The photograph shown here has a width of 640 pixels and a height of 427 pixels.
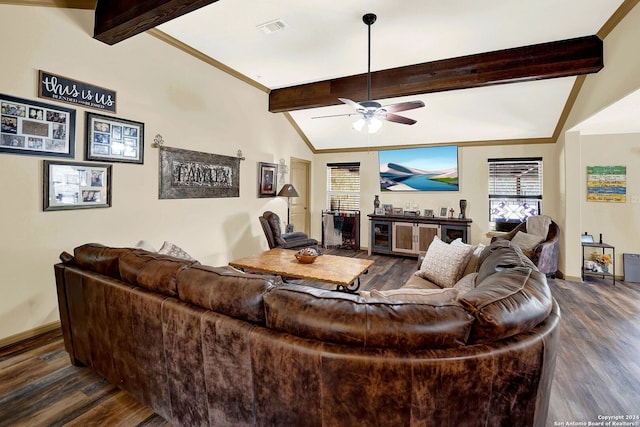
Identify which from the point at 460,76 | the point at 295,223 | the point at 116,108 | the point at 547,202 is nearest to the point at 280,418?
the point at 116,108

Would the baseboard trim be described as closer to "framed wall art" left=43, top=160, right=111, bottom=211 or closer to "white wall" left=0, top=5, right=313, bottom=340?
"white wall" left=0, top=5, right=313, bottom=340

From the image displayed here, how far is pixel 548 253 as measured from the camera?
4.18 m

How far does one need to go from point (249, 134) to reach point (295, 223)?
246 cm

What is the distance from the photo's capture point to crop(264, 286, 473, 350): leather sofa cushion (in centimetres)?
102

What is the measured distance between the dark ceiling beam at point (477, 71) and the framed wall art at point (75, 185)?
130 inches

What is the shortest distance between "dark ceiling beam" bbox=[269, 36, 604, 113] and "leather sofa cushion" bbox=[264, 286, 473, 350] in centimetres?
370

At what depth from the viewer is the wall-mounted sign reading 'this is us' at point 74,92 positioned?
2.60 metres

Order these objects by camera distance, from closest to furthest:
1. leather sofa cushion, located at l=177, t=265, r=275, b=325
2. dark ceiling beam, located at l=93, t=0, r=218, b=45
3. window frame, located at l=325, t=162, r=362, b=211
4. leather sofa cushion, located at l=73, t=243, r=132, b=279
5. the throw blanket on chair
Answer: leather sofa cushion, located at l=177, t=265, r=275, b=325, leather sofa cushion, located at l=73, t=243, r=132, b=279, dark ceiling beam, located at l=93, t=0, r=218, b=45, the throw blanket on chair, window frame, located at l=325, t=162, r=362, b=211

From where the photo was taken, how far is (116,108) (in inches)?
124

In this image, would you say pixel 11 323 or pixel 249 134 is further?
pixel 249 134

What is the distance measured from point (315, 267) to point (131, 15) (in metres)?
2.95

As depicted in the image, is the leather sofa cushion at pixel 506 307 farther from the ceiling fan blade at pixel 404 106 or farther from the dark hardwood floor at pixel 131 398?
the ceiling fan blade at pixel 404 106

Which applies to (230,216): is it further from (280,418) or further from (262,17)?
(280,418)

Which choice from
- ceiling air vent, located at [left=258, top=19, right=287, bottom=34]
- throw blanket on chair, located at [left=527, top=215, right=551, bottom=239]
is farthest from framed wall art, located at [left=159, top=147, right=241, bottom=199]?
throw blanket on chair, located at [left=527, top=215, right=551, bottom=239]
